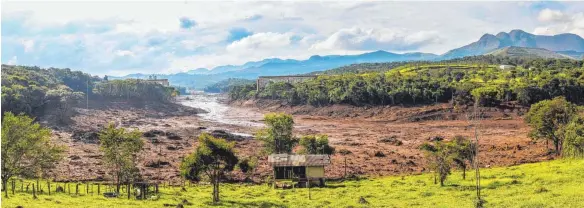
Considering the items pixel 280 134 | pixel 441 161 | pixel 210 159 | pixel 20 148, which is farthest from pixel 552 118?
pixel 20 148

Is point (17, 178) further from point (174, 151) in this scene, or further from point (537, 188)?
point (537, 188)

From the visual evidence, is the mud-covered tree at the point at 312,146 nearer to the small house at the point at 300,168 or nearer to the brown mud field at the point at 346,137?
the brown mud field at the point at 346,137

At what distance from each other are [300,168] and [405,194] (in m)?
13.4

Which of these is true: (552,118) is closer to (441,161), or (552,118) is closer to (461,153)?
(461,153)

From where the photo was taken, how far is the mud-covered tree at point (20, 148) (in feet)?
130

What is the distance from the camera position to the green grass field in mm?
37812

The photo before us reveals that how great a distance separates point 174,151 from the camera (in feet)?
270

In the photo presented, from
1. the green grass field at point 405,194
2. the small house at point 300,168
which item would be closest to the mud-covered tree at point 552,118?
the green grass field at point 405,194

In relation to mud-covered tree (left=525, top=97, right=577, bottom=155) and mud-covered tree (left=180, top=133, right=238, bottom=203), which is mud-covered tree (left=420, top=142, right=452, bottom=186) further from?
mud-covered tree (left=525, top=97, right=577, bottom=155)

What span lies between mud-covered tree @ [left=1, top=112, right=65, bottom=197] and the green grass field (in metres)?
2.14

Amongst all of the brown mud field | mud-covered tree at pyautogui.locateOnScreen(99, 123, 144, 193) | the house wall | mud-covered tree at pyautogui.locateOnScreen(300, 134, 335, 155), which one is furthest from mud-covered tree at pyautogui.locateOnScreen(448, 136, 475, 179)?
mud-covered tree at pyautogui.locateOnScreen(99, 123, 144, 193)

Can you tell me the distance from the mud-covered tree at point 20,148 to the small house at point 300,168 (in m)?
23.3

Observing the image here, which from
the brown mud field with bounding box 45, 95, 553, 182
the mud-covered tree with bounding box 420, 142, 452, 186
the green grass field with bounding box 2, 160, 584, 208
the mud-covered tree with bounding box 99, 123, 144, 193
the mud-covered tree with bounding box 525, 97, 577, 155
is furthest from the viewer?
the brown mud field with bounding box 45, 95, 553, 182

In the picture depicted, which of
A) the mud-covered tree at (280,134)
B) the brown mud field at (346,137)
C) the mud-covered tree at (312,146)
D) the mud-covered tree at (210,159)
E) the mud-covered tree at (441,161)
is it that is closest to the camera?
the mud-covered tree at (210,159)
